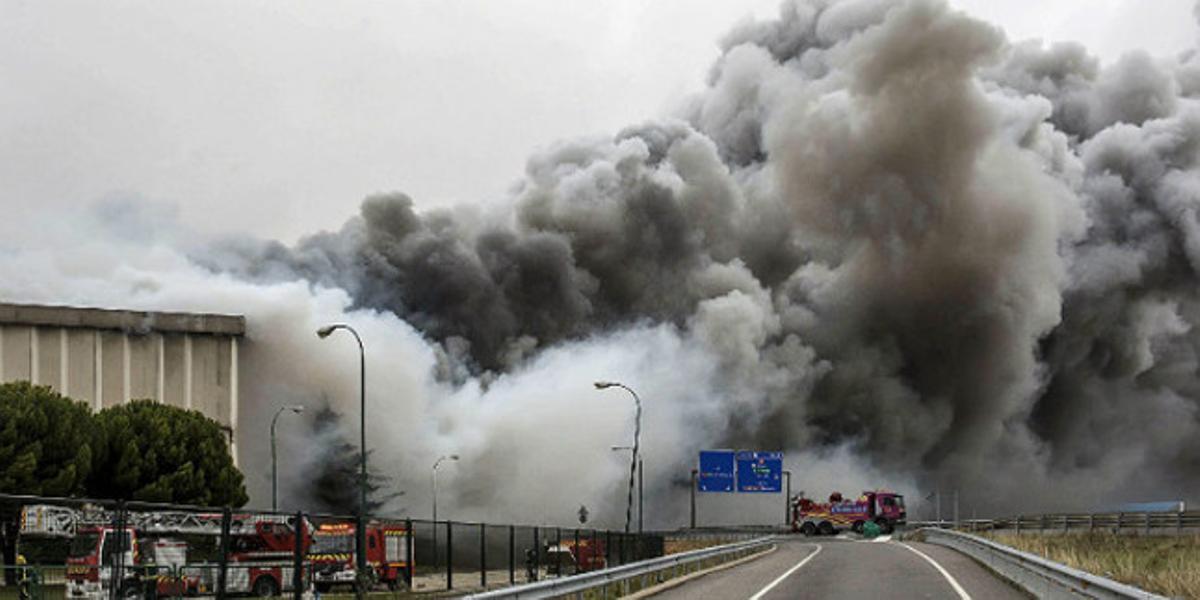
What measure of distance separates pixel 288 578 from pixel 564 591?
5.38 meters

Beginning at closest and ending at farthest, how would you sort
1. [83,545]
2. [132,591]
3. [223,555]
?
[83,545] → [132,591] → [223,555]

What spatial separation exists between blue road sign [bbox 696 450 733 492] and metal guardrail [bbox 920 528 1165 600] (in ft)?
121

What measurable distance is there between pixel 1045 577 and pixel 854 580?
22.3ft

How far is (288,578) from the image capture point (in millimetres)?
19766

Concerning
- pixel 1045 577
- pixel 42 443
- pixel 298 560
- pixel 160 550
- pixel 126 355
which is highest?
pixel 126 355

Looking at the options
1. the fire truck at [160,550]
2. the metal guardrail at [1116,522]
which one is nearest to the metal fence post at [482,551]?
the fire truck at [160,550]

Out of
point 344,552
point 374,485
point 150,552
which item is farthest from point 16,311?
point 150,552

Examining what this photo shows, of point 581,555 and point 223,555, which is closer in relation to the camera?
point 223,555

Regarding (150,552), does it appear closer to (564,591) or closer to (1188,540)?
(564,591)

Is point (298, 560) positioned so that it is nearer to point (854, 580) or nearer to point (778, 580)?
point (854, 580)

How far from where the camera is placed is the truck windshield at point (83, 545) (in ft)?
47.5

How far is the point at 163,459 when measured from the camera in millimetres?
61875

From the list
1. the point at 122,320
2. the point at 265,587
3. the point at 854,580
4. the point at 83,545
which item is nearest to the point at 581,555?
the point at 854,580

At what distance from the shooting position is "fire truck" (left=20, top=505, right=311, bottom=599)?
14.2 meters
